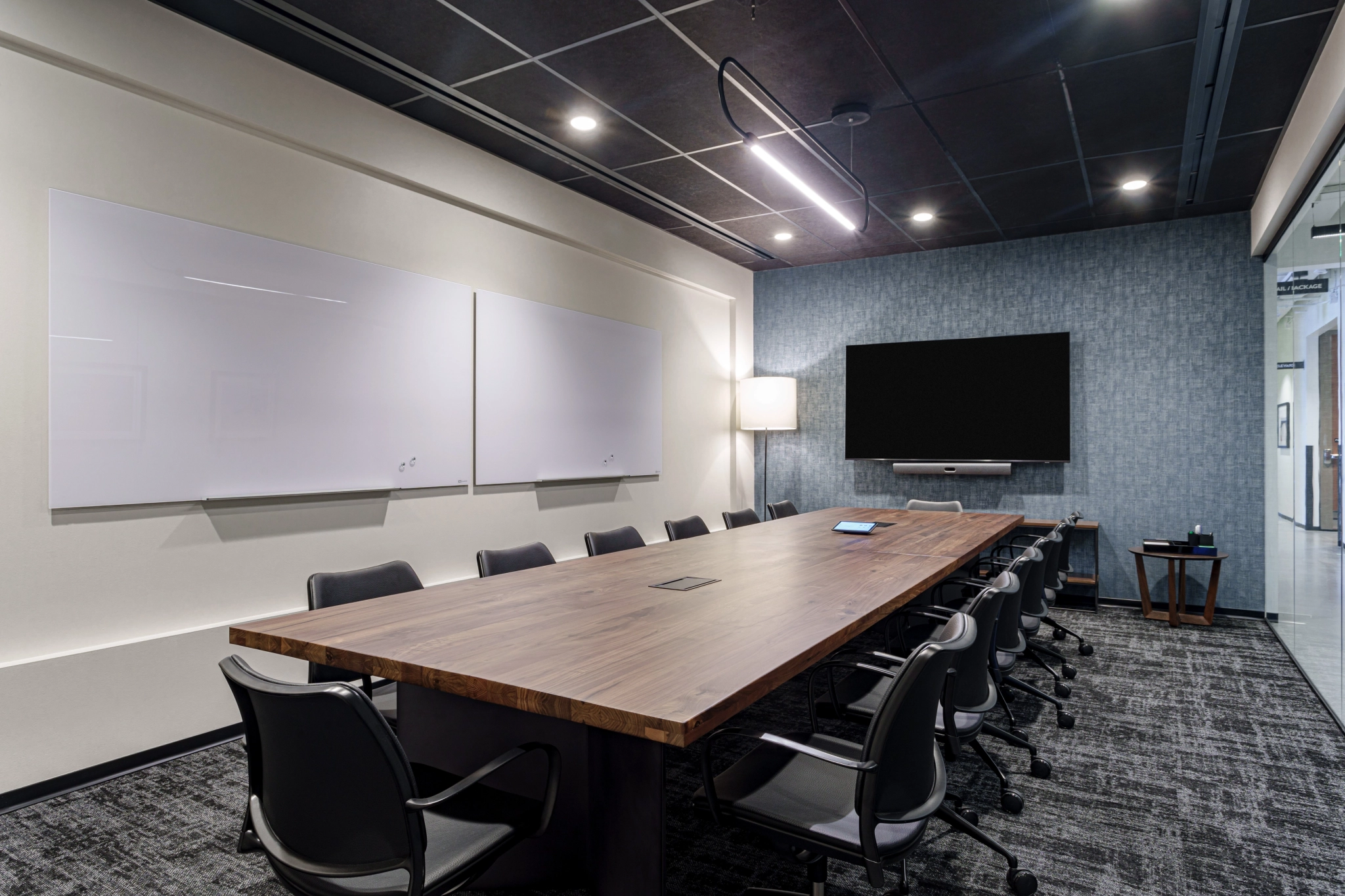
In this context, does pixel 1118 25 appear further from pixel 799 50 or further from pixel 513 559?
pixel 513 559

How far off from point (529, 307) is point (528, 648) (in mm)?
3612

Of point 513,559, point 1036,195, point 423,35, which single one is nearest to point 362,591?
point 513,559

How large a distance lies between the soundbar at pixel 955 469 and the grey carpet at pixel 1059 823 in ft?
10.3

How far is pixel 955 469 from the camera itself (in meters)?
6.94

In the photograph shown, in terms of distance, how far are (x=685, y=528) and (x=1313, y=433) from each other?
340cm

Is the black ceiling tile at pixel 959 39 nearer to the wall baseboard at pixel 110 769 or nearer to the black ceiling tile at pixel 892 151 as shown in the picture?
the black ceiling tile at pixel 892 151

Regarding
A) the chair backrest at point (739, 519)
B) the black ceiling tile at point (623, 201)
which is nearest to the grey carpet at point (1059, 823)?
the chair backrest at point (739, 519)

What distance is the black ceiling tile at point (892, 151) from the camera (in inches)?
169

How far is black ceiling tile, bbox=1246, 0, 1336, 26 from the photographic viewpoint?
310cm

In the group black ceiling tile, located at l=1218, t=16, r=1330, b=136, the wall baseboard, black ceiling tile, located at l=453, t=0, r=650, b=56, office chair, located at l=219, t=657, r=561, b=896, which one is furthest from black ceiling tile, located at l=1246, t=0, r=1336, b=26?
the wall baseboard

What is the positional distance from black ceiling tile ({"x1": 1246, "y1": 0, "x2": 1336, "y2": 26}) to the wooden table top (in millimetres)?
2661

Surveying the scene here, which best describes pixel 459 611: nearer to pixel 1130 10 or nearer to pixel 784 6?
pixel 784 6

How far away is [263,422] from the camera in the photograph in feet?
11.7

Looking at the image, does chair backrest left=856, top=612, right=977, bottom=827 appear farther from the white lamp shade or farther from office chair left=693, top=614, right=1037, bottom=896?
the white lamp shade
